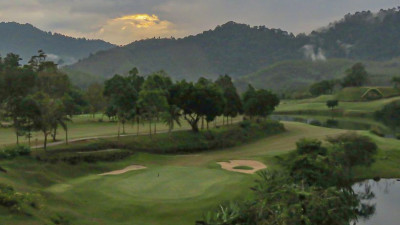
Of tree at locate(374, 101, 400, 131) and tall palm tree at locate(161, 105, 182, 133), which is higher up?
tall palm tree at locate(161, 105, 182, 133)

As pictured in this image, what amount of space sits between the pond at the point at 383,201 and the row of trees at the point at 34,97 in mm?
43133

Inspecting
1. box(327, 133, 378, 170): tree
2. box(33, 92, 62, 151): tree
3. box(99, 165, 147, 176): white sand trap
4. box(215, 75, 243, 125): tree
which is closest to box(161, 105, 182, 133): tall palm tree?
box(215, 75, 243, 125): tree

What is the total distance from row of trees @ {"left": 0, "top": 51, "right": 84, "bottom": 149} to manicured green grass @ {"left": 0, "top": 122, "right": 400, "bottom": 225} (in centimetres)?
677

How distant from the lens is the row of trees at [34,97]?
168 feet

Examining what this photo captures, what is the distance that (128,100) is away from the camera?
71.8 m

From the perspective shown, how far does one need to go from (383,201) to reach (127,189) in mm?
32898

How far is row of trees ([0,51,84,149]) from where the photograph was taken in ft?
168

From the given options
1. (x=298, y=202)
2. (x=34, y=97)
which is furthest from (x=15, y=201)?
(x=34, y=97)

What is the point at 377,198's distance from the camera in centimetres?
4809

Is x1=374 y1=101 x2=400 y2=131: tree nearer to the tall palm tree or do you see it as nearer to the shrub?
the tall palm tree

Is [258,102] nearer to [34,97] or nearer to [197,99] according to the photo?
[197,99]

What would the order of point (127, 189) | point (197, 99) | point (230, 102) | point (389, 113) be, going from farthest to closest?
point (389, 113)
point (230, 102)
point (197, 99)
point (127, 189)

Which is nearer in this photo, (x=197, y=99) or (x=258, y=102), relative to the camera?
(x=197, y=99)

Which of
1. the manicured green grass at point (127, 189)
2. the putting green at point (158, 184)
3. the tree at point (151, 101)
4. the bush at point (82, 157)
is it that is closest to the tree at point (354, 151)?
the manicured green grass at point (127, 189)
